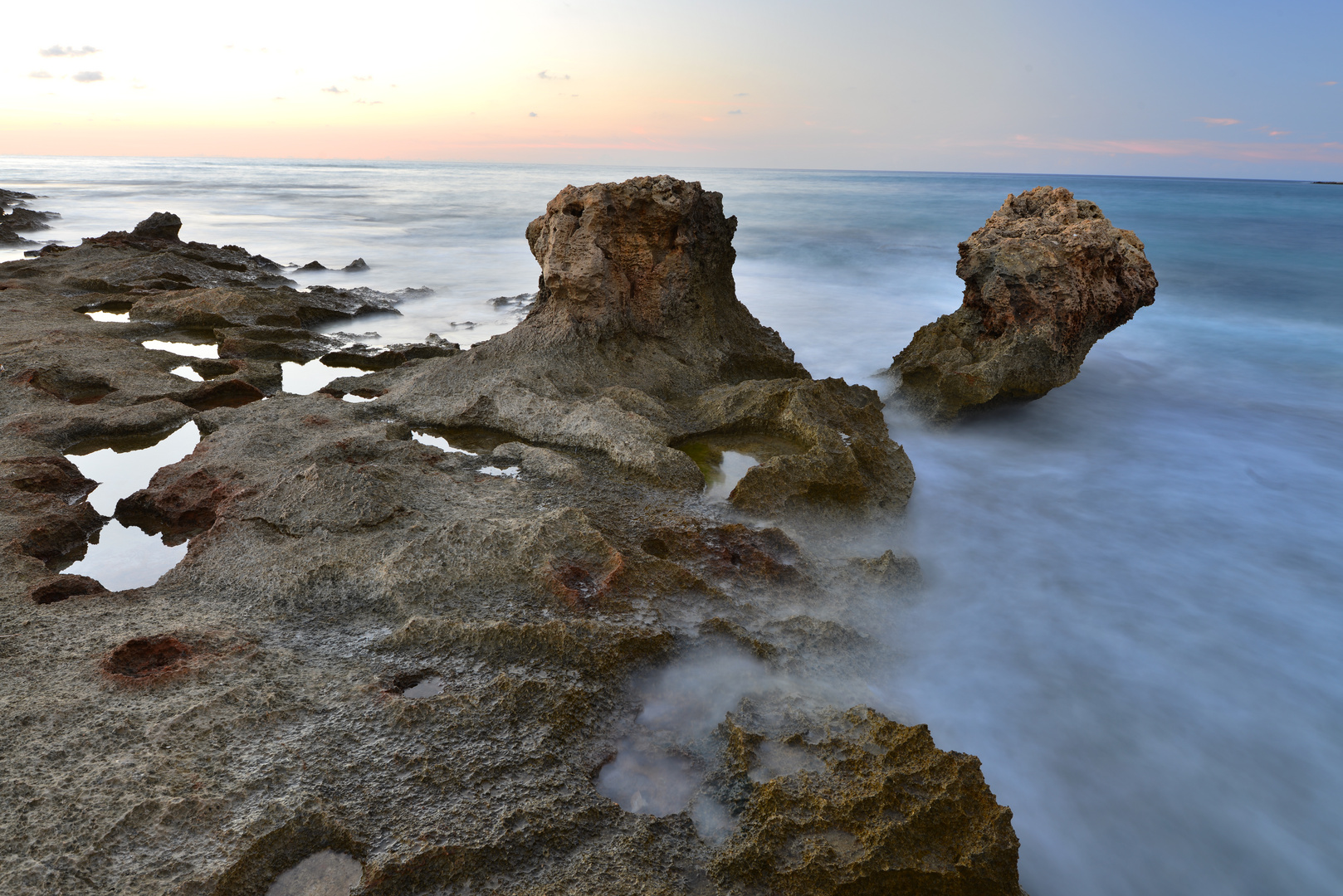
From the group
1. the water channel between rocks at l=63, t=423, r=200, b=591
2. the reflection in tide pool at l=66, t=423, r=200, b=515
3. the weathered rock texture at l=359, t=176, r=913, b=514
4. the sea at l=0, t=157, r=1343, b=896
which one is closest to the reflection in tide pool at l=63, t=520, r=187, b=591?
the water channel between rocks at l=63, t=423, r=200, b=591

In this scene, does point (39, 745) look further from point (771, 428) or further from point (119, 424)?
point (771, 428)

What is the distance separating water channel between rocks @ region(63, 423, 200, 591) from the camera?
3.74 m

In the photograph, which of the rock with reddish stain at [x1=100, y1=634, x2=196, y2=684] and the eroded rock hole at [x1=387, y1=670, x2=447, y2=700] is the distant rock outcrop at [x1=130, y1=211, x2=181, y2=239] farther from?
the eroded rock hole at [x1=387, y1=670, x2=447, y2=700]

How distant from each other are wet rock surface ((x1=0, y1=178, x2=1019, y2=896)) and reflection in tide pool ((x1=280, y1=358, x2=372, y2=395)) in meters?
0.91

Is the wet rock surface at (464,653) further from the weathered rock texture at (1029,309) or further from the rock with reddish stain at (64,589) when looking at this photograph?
the weathered rock texture at (1029,309)

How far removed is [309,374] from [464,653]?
5600 millimetres

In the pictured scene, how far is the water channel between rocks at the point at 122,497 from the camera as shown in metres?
3.74

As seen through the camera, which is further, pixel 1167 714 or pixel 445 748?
pixel 1167 714

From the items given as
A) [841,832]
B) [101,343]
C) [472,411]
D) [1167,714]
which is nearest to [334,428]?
[472,411]

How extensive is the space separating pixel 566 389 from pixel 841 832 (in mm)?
4390

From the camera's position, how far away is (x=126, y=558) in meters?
3.88

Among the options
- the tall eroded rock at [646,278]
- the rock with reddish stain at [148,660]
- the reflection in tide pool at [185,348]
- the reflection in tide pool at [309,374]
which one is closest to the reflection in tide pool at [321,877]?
the rock with reddish stain at [148,660]

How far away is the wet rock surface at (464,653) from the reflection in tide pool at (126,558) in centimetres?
9

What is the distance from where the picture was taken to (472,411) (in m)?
5.77
